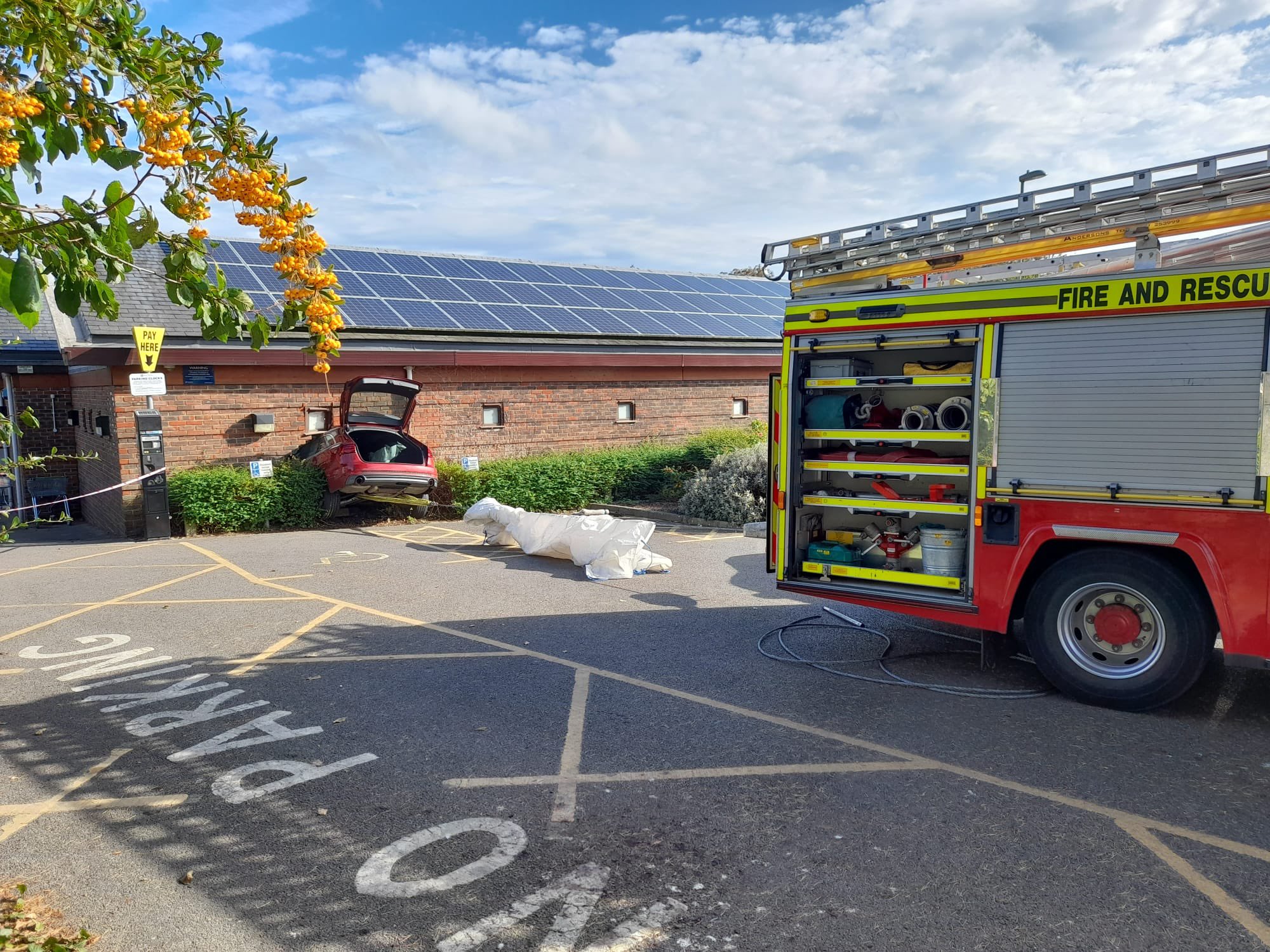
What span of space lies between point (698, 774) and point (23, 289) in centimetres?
383

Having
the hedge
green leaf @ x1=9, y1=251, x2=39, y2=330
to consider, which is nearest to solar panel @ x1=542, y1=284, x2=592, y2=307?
the hedge

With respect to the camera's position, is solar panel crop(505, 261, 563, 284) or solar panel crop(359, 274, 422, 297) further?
solar panel crop(505, 261, 563, 284)

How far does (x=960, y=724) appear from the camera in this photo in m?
5.73

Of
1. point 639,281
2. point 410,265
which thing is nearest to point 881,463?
point 410,265

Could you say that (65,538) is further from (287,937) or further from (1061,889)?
(1061,889)

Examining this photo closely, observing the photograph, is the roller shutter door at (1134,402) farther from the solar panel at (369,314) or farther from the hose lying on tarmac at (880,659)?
the solar panel at (369,314)

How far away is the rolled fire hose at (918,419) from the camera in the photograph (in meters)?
6.93

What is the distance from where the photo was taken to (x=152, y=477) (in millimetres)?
13977

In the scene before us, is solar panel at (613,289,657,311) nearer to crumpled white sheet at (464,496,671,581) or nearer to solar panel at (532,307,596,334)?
solar panel at (532,307,596,334)

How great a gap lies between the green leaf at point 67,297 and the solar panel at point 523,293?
1717 centimetres

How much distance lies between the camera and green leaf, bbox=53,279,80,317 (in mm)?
3436

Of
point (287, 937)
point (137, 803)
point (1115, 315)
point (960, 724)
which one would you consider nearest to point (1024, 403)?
point (1115, 315)

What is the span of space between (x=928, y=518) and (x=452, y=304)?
13.8 metres

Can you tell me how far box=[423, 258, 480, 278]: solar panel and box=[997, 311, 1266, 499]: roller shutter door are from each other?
16.9 metres
